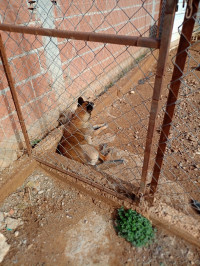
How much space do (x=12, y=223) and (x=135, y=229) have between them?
1231 mm

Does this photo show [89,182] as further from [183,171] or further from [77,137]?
[183,171]

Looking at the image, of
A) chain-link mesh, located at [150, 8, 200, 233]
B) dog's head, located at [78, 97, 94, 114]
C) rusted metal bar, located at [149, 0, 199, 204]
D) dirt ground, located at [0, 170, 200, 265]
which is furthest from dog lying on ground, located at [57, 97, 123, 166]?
rusted metal bar, located at [149, 0, 199, 204]

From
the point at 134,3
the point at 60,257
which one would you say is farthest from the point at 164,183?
the point at 134,3

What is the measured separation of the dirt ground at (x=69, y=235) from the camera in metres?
1.72

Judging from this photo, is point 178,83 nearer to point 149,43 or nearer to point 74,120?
point 149,43

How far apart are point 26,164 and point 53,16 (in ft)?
6.73

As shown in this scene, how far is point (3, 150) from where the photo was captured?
2.34m

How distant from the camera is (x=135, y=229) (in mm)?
1795

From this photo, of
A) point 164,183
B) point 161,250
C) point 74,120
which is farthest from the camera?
point 74,120

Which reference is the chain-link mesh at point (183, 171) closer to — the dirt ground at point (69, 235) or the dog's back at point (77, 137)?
the dirt ground at point (69, 235)

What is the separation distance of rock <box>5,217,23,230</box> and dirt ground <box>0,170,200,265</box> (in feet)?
0.05

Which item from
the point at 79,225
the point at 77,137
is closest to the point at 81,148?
the point at 77,137

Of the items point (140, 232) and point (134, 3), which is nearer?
point (140, 232)

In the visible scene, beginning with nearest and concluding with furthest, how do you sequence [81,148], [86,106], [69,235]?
1. [69,235]
2. [81,148]
3. [86,106]
